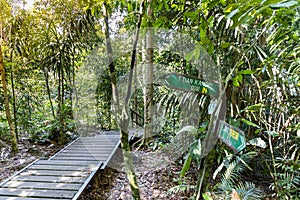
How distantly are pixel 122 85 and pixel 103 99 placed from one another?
1.67m

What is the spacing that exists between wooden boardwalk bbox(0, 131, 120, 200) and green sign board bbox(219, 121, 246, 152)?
1.59 metres

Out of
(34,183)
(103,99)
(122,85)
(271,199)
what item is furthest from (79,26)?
(271,199)

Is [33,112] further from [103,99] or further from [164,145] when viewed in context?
[164,145]

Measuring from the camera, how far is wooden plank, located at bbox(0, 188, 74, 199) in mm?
1996

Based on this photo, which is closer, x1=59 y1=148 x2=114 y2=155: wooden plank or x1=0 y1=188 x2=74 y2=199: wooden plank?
x1=0 y1=188 x2=74 y2=199: wooden plank

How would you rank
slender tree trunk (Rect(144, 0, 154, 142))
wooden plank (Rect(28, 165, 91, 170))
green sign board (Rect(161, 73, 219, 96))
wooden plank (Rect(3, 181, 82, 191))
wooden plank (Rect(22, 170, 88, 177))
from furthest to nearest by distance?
slender tree trunk (Rect(144, 0, 154, 142))
wooden plank (Rect(28, 165, 91, 170))
wooden plank (Rect(22, 170, 88, 177))
wooden plank (Rect(3, 181, 82, 191))
green sign board (Rect(161, 73, 219, 96))

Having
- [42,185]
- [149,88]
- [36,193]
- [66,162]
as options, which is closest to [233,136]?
[36,193]

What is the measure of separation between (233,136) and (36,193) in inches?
75.7

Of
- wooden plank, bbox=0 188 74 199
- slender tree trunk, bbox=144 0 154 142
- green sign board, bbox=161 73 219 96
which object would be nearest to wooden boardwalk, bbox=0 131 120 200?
wooden plank, bbox=0 188 74 199

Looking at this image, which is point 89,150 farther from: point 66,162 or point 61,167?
point 61,167

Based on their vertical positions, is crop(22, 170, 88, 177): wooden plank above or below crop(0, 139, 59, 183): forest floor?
above

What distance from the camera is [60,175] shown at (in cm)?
245

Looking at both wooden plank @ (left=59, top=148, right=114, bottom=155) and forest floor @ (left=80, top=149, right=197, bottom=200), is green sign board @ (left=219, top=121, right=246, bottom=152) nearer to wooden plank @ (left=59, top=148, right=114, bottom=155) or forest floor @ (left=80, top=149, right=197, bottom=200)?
forest floor @ (left=80, top=149, right=197, bottom=200)

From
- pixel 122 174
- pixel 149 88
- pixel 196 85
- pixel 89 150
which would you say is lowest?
pixel 122 174
